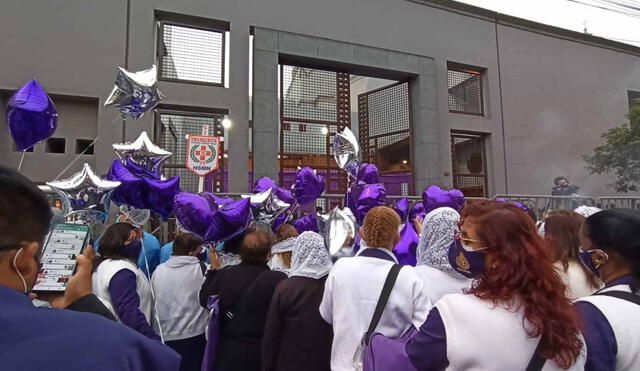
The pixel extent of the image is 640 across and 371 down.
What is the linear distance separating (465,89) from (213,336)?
1071cm

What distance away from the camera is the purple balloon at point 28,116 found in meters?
2.90

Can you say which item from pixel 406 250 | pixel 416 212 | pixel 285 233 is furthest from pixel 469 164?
pixel 285 233

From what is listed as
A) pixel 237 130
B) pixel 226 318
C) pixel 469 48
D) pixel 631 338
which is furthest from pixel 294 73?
pixel 631 338

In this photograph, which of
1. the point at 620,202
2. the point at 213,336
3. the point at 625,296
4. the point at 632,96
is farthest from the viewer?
the point at 632,96

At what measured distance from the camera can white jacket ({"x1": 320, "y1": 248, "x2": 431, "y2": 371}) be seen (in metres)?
2.12

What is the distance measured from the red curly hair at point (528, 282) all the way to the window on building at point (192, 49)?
832cm

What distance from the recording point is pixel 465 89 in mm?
11633

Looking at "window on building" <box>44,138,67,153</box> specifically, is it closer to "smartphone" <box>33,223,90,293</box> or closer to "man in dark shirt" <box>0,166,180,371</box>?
"smartphone" <box>33,223,90,293</box>

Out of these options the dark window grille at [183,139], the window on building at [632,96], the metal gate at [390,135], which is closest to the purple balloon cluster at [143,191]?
the dark window grille at [183,139]

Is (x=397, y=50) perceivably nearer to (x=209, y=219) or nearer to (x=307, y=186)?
(x=307, y=186)

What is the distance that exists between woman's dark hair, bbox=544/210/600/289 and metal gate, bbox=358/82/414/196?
7.98m

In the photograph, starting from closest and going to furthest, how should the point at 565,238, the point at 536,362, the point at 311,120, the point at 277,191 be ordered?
the point at 536,362, the point at 565,238, the point at 277,191, the point at 311,120

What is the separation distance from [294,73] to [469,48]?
5.14m

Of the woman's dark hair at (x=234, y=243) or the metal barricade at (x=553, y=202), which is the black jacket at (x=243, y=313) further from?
the metal barricade at (x=553, y=202)
